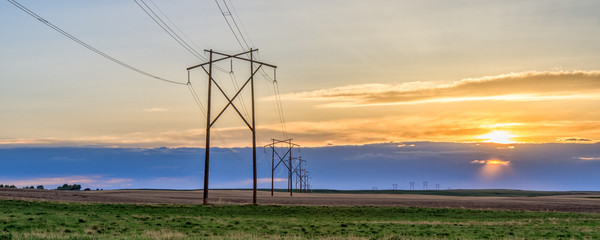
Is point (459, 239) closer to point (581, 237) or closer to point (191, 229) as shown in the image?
point (581, 237)

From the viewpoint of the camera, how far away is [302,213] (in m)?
65.4

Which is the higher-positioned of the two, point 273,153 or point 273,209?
point 273,153

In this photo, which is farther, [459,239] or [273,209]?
[273,209]

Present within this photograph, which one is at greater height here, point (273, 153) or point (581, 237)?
point (273, 153)

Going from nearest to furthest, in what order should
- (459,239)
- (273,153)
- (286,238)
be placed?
(286,238) < (459,239) < (273,153)

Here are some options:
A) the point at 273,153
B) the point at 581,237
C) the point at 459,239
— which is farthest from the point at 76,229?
the point at 273,153

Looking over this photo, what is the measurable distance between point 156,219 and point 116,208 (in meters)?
15.0

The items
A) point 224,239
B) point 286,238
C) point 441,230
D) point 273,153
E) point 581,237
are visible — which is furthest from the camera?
point 273,153

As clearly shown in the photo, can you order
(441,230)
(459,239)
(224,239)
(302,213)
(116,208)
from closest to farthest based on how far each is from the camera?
(224,239) < (459,239) < (441,230) < (116,208) < (302,213)

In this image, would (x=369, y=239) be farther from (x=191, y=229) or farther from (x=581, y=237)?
(x=581, y=237)

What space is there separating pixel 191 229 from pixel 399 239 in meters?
13.1

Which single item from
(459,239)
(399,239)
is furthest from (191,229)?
(459,239)

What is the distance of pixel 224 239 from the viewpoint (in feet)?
102

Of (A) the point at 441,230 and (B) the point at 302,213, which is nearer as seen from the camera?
(A) the point at 441,230
